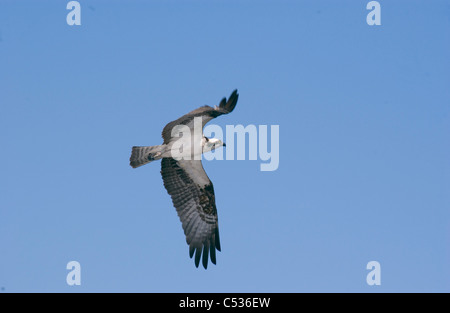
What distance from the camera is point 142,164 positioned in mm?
12391

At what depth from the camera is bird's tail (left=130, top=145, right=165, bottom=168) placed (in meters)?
12.3

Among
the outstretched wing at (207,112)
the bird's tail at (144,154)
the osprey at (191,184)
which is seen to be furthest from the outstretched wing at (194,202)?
the outstretched wing at (207,112)

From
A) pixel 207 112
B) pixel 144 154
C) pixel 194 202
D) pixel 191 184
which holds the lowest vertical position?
pixel 194 202

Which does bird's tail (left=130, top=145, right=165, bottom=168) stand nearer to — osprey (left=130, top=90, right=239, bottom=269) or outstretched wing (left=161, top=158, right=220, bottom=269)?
osprey (left=130, top=90, right=239, bottom=269)

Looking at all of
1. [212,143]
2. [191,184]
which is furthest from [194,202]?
[212,143]

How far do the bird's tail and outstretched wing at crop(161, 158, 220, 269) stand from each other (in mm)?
602

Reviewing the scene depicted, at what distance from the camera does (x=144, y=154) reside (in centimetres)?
1237

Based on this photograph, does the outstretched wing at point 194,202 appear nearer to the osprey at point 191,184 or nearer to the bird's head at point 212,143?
the osprey at point 191,184

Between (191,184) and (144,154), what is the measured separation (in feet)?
4.97

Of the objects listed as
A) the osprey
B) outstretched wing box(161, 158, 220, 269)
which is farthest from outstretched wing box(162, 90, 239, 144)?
outstretched wing box(161, 158, 220, 269)

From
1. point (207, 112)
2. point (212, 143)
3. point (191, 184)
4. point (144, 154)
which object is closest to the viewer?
point (207, 112)

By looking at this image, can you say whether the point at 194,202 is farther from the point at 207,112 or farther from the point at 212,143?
the point at 207,112
